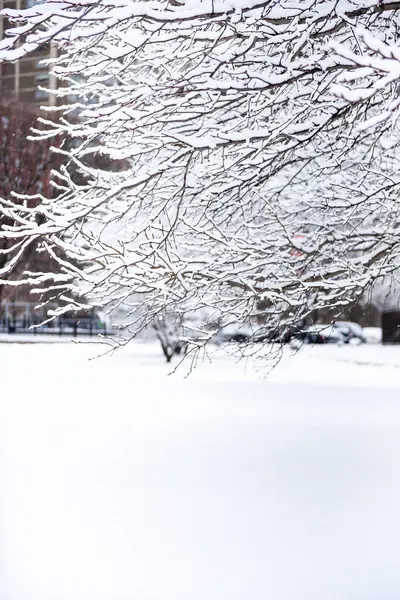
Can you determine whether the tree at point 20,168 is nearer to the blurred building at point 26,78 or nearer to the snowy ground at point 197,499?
the blurred building at point 26,78

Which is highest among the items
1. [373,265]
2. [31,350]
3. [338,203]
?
[338,203]

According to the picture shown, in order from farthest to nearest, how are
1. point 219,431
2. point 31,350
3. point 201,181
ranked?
point 31,350, point 219,431, point 201,181

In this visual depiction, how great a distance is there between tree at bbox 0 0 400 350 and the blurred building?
0.59 ft

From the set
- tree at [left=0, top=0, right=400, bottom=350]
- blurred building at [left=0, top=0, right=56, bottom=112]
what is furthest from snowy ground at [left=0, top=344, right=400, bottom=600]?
blurred building at [left=0, top=0, right=56, bottom=112]

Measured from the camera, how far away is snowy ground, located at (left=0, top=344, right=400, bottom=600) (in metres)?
4.61

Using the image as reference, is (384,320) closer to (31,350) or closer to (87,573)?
(31,350)

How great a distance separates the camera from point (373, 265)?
801cm

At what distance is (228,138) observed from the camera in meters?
5.52

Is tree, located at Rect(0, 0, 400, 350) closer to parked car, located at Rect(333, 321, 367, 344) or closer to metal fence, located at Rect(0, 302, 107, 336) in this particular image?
metal fence, located at Rect(0, 302, 107, 336)

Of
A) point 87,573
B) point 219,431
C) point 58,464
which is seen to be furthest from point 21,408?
point 87,573

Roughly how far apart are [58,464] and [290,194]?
3.79 metres

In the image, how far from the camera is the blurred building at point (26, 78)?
6.00 m

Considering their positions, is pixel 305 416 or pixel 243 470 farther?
pixel 305 416

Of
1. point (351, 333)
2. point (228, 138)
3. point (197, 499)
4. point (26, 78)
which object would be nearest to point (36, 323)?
point (351, 333)
